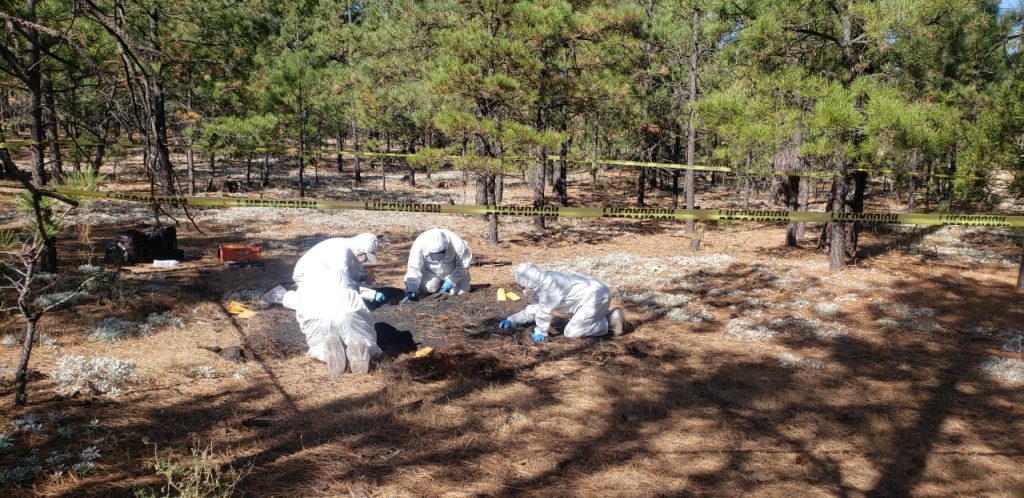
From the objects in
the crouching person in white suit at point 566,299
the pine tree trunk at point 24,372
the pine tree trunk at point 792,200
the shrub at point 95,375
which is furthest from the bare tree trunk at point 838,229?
the pine tree trunk at point 24,372

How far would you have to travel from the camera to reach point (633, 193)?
30.7 metres

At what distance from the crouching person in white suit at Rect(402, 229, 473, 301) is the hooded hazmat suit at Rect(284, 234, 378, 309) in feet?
3.66

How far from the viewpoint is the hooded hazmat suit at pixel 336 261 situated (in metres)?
7.84

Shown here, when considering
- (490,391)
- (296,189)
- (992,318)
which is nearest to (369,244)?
(490,391)

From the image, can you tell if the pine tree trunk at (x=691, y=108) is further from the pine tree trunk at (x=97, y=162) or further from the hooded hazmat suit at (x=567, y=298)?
the pine tree trunk at (x=97, y=162)

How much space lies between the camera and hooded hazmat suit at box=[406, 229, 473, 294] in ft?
32.6

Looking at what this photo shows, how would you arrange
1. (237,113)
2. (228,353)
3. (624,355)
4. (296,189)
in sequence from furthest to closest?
(296,189) < (237,113) < (624,355) < (228,353)

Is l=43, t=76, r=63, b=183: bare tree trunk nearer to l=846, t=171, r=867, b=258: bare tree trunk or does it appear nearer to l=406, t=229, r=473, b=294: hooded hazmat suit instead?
l=406, t=229, r=473, b=294: hooded hazmat suit

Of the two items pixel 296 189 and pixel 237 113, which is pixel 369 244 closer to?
pixel 237 113

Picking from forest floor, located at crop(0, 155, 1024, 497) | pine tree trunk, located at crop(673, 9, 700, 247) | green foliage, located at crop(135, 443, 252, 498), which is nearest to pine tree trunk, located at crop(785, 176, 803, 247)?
pine tree trunk, located at crop(673, 9, 700, 247)

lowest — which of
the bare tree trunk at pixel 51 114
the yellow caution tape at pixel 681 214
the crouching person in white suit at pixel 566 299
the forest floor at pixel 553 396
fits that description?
the forest floor at pixel 553 396

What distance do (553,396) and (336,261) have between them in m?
3.52

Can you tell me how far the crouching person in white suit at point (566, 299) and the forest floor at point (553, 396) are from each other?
0.23 meters

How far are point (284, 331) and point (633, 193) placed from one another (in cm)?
2457
